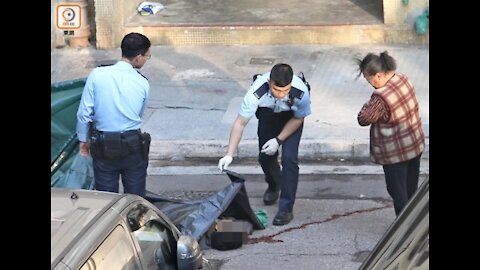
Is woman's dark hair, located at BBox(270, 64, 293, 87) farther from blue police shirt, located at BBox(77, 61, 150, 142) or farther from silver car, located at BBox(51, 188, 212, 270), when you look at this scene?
silver car, located at BBox(51, 188, 212, 270)

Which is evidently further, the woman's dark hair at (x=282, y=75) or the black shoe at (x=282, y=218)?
the black shoe at (x=282, y=218)

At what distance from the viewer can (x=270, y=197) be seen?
8164 millimetres

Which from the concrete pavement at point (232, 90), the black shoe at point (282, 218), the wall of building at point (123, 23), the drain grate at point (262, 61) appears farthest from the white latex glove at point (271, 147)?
the wall of building at point (123, 23)

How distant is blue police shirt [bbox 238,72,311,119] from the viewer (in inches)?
283

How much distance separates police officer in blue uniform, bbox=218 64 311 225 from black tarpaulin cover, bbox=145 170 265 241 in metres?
0.20

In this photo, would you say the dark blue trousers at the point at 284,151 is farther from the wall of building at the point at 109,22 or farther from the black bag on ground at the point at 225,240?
the wall of building at the point at 109,22

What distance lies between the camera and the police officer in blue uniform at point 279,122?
7.13 meters

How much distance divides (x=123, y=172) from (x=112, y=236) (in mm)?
2783

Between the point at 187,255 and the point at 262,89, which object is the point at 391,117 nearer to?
the point at 262,89

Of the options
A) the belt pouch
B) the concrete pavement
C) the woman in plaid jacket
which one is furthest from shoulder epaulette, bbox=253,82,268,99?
the concrete pavement

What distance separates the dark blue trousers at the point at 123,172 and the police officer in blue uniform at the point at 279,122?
0.70 meters

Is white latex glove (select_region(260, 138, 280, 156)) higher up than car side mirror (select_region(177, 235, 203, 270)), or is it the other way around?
car side mirror (select_region(177, 235, 203, 270))
